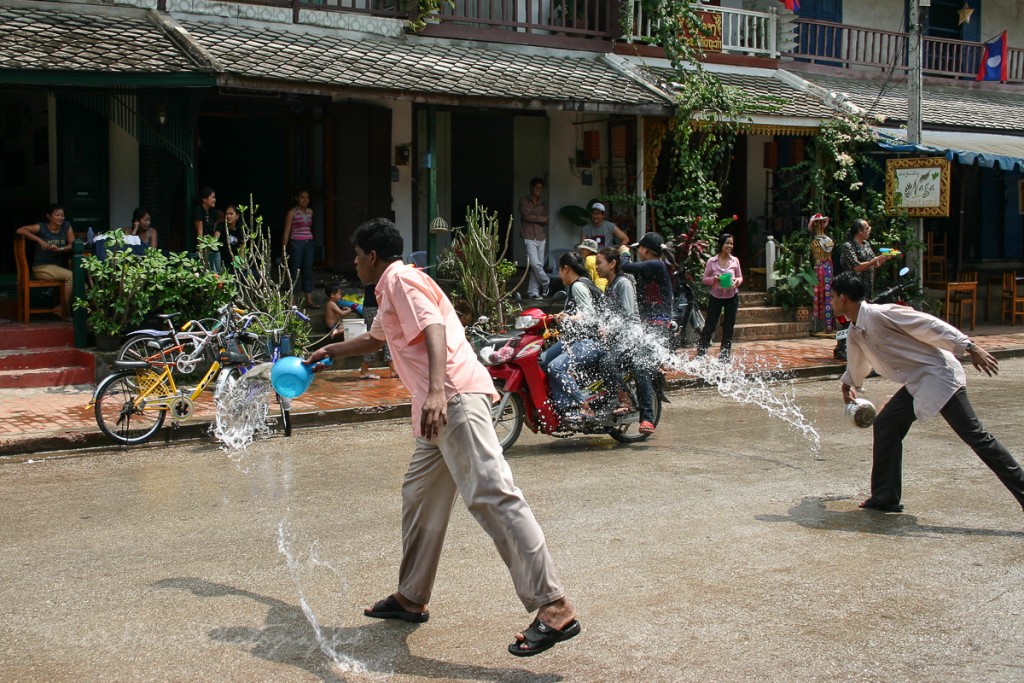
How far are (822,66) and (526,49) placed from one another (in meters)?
6.79

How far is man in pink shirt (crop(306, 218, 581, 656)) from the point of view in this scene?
14.3 ft

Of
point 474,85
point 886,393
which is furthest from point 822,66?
point 886,393

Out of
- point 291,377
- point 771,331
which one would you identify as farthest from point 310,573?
point 771,331

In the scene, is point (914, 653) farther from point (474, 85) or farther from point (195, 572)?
point (474, 85)

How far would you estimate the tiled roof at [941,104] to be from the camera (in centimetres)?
1920

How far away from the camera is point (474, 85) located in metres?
14.5

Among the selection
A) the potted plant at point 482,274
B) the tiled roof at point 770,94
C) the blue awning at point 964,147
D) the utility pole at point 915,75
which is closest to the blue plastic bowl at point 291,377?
the potted plant at point 482,274

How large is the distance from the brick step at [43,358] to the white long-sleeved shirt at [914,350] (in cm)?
860

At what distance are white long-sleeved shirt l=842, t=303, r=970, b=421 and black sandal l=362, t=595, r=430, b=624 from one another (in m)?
3.16

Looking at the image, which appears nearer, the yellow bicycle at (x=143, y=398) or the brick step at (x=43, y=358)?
the yellow bicycle at (x=143, y=398)

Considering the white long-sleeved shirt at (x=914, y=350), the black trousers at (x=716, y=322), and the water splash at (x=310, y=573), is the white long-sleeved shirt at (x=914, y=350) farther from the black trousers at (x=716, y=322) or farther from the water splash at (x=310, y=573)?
the black trousers at (x=716, y=322)

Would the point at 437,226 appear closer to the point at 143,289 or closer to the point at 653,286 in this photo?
the point at 143,289

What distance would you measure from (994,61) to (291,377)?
21201mm

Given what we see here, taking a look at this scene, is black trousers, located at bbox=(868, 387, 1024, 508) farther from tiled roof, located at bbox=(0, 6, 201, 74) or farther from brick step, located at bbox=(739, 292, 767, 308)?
brick step, located at bbox=(739, 292, 767, 308)
